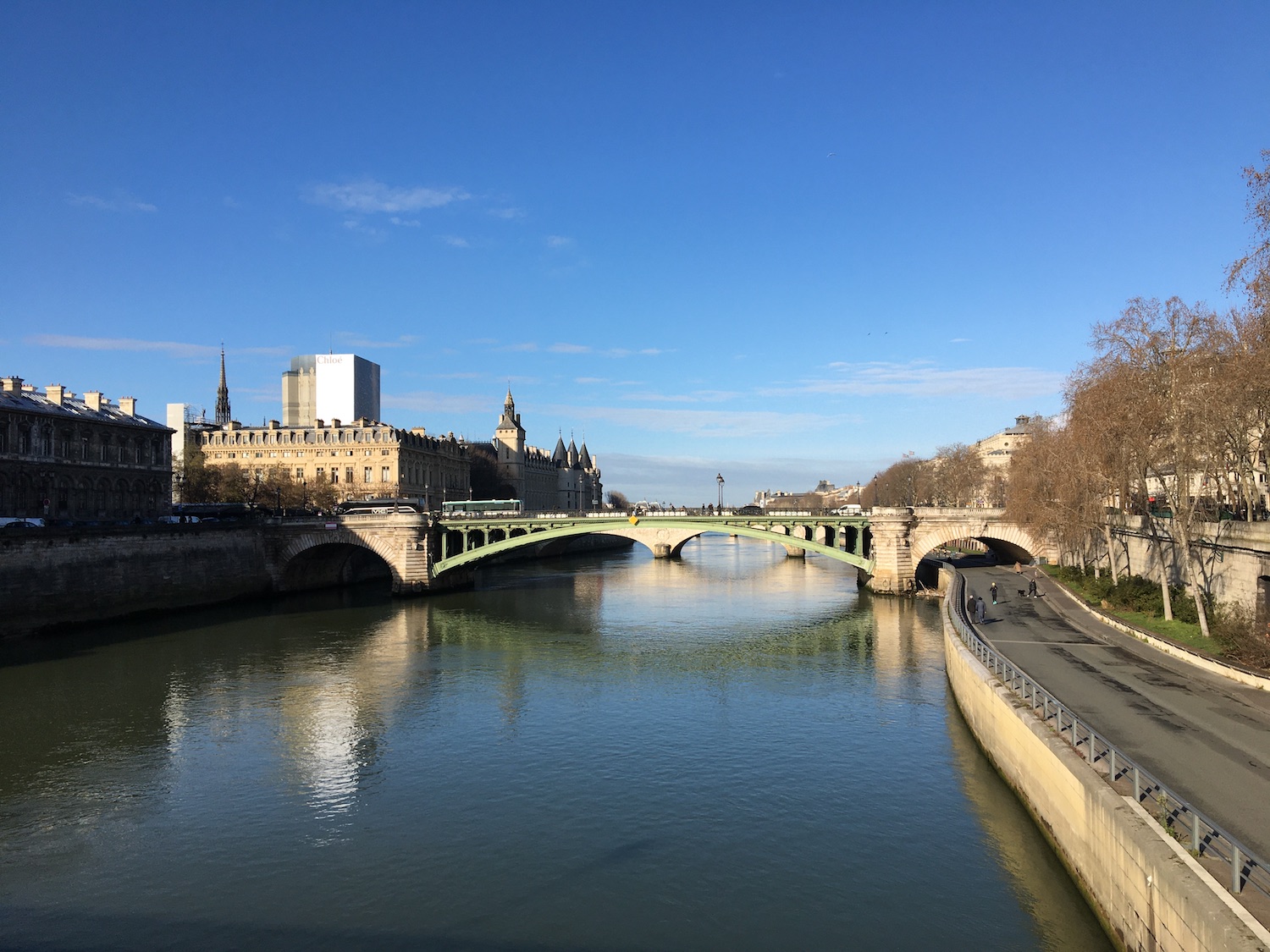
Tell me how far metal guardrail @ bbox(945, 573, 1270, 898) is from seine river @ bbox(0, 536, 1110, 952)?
2.22 metres

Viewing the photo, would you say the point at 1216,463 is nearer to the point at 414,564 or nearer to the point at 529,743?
the point at 529,743

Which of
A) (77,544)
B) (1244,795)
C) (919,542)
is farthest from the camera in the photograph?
(919,542)

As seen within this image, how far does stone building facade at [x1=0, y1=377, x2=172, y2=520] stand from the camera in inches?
2096

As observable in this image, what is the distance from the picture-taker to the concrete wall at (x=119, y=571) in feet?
134

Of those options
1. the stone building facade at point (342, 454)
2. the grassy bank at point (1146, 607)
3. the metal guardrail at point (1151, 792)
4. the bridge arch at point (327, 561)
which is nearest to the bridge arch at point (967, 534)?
the grassy bank at point (1146, 607)

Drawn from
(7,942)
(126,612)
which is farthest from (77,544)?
(7,942)

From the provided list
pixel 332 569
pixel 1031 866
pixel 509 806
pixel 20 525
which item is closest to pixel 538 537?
pixel 332 569

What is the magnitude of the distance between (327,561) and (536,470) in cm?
8543

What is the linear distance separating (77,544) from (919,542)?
47789mm

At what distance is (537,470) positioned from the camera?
152375 mm

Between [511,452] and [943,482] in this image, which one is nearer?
[943,482]

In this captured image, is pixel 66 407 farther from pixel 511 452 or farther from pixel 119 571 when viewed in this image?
pixel 511 452

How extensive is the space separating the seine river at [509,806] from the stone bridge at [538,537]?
1873 cm

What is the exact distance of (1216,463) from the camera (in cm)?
3022
